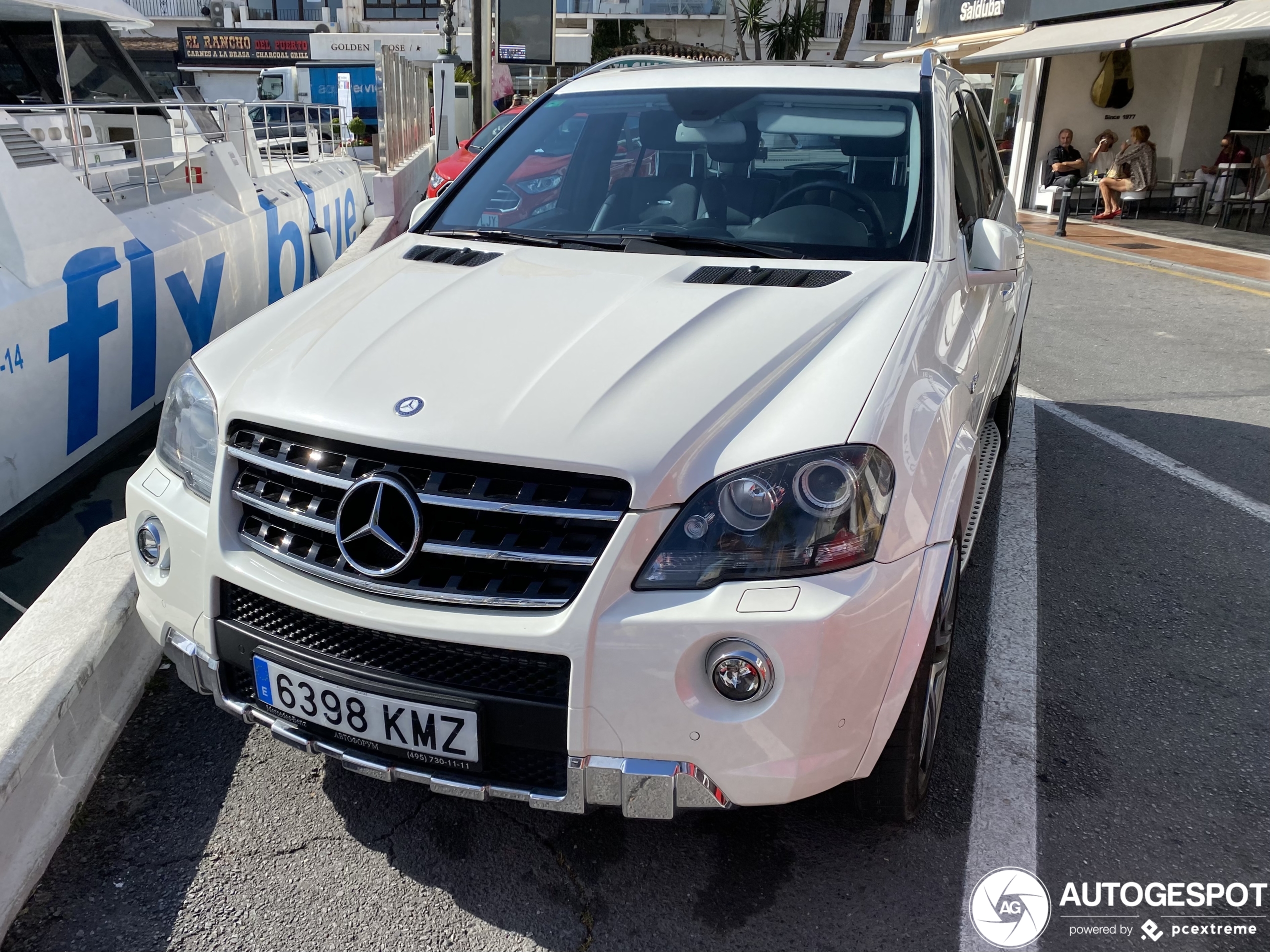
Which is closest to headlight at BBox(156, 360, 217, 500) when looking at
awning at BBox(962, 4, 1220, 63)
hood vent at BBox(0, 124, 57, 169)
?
hood vent at BBox(0, 124, 57, 169)

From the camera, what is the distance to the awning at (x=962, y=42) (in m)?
19.2

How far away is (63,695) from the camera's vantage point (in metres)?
2.42

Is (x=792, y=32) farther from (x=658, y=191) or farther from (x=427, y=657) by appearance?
(x=427, y=657)

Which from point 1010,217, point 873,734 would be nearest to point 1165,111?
point 1010,217

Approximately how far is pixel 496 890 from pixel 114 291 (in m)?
3.69

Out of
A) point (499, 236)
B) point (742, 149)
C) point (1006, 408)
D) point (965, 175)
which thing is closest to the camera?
point (499, 236)

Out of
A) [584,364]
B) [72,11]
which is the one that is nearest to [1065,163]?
[72,11]

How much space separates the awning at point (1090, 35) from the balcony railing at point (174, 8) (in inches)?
2069

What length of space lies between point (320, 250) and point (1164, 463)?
6.47m

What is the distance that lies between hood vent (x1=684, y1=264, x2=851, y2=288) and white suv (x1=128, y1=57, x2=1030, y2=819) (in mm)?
11

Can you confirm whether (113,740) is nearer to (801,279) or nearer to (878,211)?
(801,279)

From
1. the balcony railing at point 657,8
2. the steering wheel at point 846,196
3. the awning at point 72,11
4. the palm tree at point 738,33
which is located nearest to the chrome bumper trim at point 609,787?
the steering wheel at point 846,196

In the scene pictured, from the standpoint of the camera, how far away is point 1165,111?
18109mm

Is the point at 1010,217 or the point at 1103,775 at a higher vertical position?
the point at 1010,217
